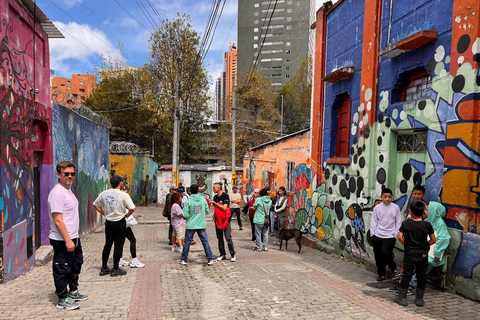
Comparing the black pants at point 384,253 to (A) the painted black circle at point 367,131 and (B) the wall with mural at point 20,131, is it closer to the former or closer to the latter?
(A) the painted black circle at point 367,131

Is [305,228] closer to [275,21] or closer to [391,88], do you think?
[391,88]

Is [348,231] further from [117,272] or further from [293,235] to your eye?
[117,272]

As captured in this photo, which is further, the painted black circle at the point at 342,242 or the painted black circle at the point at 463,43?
the painted black circle at the point at 342,242

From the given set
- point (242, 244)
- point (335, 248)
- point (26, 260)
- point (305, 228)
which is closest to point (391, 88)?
point (335, 248)

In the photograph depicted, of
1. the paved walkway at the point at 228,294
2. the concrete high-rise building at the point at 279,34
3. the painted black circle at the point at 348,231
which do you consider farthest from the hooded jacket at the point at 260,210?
the concrete high-rise building at the point at 279,34

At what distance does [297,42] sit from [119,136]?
2124 inches

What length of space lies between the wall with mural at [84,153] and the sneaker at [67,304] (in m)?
4.26

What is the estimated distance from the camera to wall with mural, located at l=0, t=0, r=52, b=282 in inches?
202

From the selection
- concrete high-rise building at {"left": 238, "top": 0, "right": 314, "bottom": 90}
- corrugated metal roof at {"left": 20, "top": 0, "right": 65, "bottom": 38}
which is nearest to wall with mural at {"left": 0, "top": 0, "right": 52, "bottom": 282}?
corrugated metal roof at {"left": 20, "top": 0, "right": 65, "bottom": 38}

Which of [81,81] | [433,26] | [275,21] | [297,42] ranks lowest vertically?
[433,26]

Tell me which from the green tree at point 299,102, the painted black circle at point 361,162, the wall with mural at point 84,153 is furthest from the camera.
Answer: the green tree at point 299,102

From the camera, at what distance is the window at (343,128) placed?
8.33 metres

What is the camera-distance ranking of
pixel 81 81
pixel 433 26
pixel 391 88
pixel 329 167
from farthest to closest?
pixel 81 81 < pixel 329 167 < pixel 391 88 < pixel 433 26

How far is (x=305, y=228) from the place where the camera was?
9.98m
